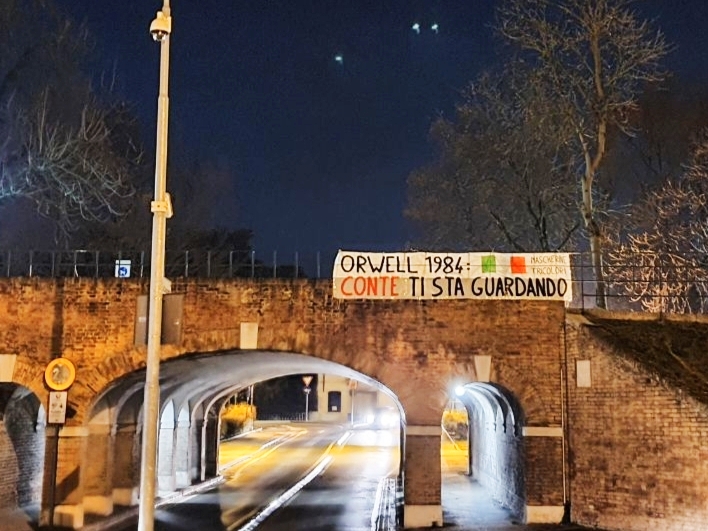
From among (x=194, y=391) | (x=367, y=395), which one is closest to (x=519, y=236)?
(x=194, y=391)

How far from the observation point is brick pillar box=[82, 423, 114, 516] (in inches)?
770

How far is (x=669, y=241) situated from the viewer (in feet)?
98.4

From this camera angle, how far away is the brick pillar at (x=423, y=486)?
18188mm

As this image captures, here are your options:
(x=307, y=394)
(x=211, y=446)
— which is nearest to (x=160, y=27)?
(x=211, y=446)

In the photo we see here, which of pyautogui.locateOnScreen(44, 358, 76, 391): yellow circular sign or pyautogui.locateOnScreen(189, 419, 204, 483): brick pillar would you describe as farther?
pyautogui.locateOnScreen(189, 419, 204, 483): brick pillar

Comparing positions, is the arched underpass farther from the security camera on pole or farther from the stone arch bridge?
the security camera on pole

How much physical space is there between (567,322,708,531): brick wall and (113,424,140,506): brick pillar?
10.7 meters

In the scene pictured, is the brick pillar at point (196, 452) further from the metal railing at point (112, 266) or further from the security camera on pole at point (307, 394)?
the security camera on pole at point (307, 394)

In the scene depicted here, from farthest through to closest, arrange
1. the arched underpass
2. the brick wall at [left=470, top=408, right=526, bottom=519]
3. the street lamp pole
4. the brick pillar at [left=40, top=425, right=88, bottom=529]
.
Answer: the arched underpass → the brick wall at [left=470, top=408, right=526, bottom=519] → the brick pillar at [left=40, top=425, right=88, bottom=529] → the street lamp pole

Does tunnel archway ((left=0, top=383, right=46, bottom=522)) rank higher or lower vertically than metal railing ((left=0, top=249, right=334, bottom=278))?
lower

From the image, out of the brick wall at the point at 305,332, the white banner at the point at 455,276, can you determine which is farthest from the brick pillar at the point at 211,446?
the white banner at the point at 455,276

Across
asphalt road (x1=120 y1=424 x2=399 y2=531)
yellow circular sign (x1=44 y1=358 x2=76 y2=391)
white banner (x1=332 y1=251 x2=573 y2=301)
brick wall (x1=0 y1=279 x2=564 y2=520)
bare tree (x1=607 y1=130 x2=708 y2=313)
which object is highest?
bare tree (x1=607 y1=130 x2=708 y2=313)

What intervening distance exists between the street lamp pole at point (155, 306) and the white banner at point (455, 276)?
299 inches

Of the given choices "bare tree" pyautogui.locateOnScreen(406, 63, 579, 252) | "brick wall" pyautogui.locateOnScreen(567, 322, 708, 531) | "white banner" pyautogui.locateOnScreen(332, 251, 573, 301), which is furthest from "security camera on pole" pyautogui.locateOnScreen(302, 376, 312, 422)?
"brick wall" pyautogui.locateOnScreen(567, 322, 708, 531)
